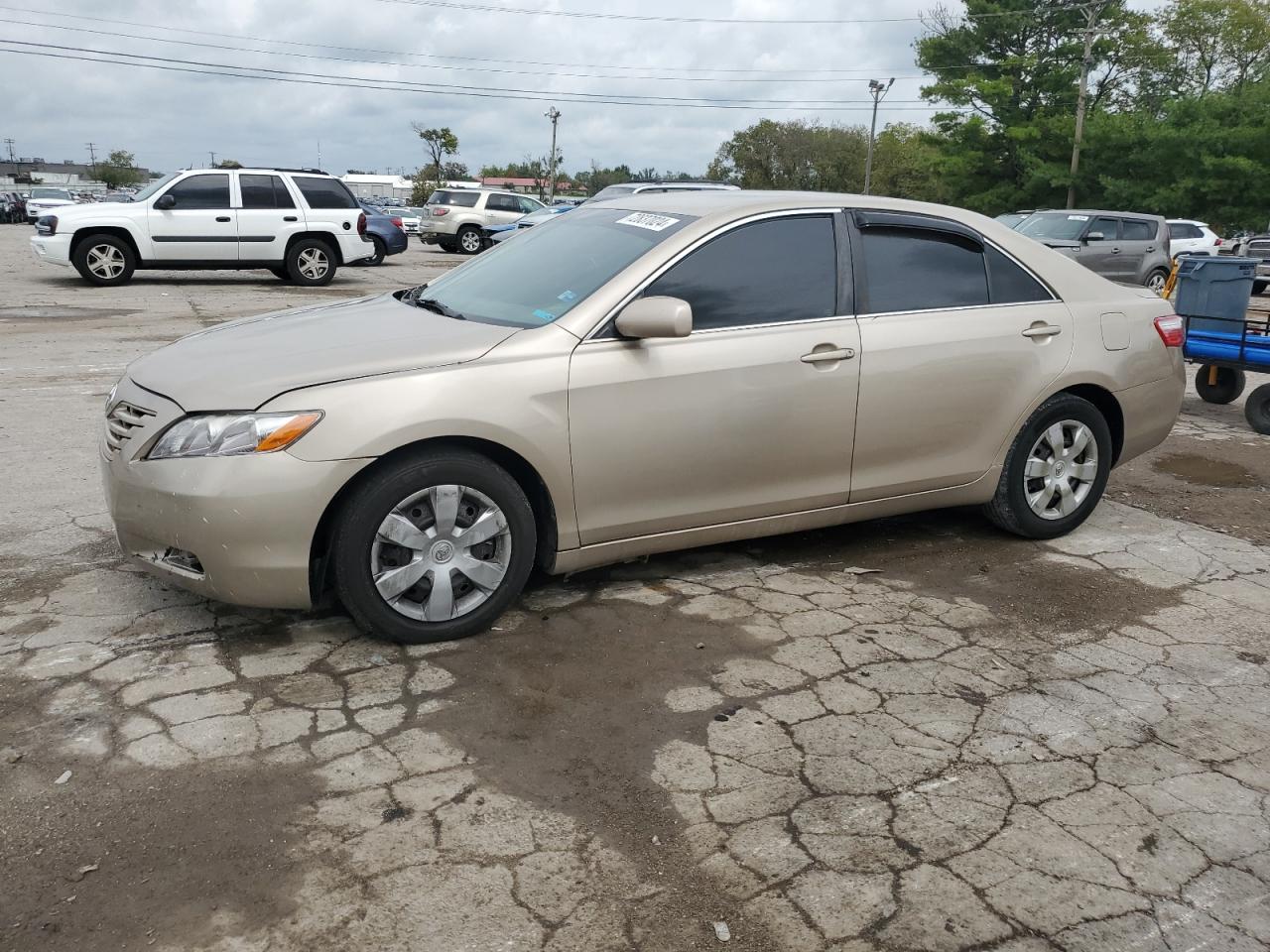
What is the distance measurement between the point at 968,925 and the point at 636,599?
6.79 ft

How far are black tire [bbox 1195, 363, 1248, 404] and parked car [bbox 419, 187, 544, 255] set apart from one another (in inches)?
754

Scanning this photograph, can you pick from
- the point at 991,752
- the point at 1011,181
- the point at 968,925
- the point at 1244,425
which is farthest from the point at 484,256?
the point at 1011,181

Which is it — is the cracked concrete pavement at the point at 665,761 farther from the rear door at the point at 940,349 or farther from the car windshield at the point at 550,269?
the car windshield at the point at 550,269

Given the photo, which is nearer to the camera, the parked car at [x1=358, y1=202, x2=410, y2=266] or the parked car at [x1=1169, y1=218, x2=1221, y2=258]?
the parked car at [x1=358, y1=202, x2=410, y2=266]

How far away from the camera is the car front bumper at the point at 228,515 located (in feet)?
11.4

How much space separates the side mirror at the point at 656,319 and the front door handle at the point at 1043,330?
181 centimetres

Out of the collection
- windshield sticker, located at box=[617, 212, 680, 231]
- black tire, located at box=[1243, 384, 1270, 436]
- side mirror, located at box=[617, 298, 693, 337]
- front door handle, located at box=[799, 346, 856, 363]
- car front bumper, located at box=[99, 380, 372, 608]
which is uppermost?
windshield sticker, located at box=[617, 212, 680, 231]

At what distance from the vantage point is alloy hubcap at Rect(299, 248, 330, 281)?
55.4 feet

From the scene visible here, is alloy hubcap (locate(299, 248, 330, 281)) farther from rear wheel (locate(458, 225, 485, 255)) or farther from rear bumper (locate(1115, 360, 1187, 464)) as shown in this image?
rear bumper (locate(1115, 360, 1187, 464))

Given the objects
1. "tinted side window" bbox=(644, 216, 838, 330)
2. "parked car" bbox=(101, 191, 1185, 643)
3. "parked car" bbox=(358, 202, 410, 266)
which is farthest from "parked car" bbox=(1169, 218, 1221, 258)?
"tinted side window" bbox=(644, 216, 838, 330)

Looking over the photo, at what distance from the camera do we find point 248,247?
16.4m

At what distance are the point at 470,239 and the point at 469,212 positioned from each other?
2.14 feet

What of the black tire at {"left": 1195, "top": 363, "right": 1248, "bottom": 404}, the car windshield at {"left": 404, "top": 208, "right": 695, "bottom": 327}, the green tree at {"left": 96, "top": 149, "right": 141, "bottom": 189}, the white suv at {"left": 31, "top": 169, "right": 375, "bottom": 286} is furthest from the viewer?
the green tree at {"left": 96, "top": 149, "right": 141, "bottom": 189}

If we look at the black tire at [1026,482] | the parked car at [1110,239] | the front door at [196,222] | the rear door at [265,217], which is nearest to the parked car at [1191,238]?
the parked car at [1110,239]
